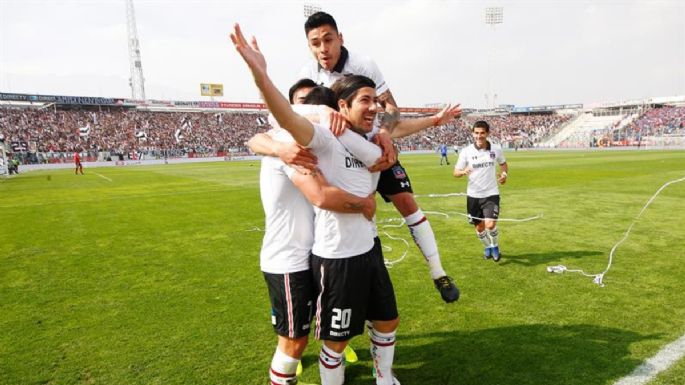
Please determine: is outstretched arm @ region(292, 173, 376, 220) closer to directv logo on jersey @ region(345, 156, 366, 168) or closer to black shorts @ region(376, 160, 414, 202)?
directv logo on jersey @ region(345, 156, 366, 168)

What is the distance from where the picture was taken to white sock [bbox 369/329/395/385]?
3.08 meters

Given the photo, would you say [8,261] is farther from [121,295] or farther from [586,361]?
[586,361]

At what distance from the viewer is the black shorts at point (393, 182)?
3746mm

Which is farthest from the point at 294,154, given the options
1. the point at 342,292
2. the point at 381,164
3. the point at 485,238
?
the point at 485,238

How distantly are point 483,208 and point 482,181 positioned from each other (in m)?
0.46

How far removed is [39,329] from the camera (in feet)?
15.3

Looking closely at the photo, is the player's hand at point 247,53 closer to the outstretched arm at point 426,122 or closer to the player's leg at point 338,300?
the player's leg at point 338,300

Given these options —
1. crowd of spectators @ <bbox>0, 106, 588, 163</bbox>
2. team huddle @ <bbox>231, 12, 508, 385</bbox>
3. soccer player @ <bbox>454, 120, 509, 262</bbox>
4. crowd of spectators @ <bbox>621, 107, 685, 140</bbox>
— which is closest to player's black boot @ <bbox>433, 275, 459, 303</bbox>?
team huddle @ <bbox>231, 12, 508, 385</bbox>

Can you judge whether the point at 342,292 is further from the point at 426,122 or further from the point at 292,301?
the point at 426,122

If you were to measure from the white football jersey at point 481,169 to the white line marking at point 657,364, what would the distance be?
11.9 ft

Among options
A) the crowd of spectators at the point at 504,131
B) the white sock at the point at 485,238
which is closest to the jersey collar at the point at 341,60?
the white sock at the point at 485,238

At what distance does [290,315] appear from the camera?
281cm

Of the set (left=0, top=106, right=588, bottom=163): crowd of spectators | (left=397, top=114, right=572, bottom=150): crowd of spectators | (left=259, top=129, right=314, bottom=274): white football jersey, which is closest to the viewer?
(left=259, top=129, right=314, bottom=274): white football jersey

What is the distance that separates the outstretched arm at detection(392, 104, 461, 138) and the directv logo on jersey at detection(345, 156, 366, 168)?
1066mm
